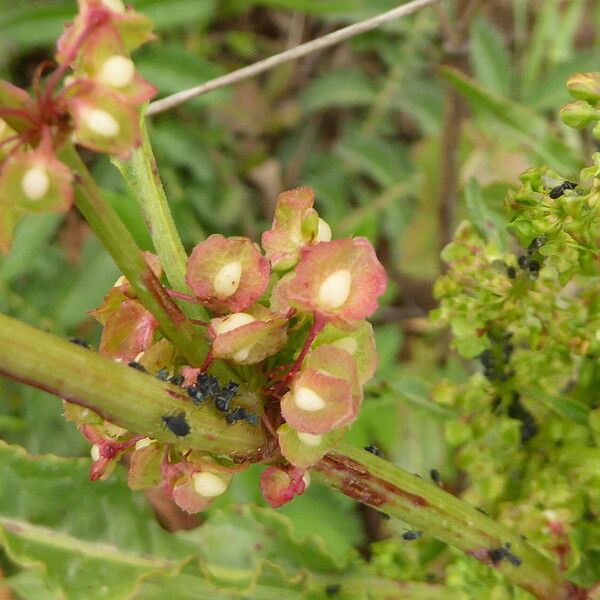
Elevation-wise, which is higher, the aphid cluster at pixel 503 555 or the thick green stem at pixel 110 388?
the thick green stem at pixel 110 388

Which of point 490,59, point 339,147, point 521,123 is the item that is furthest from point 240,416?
point 339,147

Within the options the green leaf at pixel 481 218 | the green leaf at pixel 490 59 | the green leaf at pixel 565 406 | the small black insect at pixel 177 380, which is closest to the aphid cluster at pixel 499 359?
the green leaf at pixel 565 406

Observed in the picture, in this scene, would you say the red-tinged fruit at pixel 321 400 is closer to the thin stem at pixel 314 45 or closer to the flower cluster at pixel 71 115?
the flower cluster at pixel 71 115

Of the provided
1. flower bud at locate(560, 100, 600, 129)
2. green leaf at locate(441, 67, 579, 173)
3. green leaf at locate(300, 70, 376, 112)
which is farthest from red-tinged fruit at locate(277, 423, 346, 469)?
green leaf at locate(300, 70, 376, 112)

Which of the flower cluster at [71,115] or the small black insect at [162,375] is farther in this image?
the small black insect at [162,375]

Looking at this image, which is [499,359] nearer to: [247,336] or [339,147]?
[247,336]

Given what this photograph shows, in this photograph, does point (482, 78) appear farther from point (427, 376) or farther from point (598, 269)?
point (598, 269)

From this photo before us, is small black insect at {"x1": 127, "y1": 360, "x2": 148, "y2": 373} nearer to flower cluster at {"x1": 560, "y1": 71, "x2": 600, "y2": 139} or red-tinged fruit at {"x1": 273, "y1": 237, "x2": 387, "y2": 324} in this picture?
red-tinged fruit at {"x1": 273, "y1": 237, "x2": 387, "y2": 324}

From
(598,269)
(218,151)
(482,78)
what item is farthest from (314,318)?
(218,151)

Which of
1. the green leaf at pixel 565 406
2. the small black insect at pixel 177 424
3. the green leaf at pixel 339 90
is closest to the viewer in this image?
the small black insect at pixel 177 424
